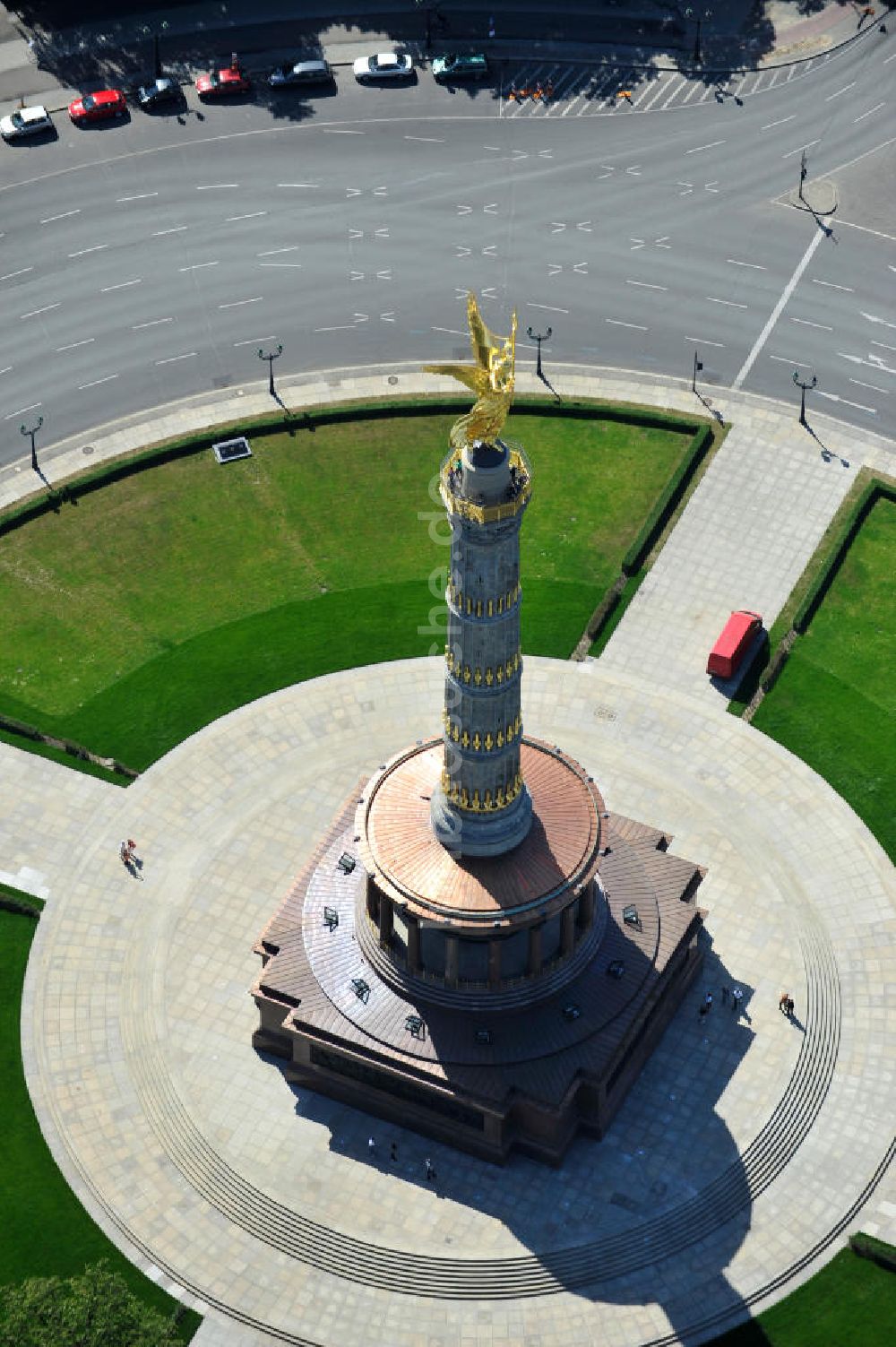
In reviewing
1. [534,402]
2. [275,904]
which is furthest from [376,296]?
[275,904]

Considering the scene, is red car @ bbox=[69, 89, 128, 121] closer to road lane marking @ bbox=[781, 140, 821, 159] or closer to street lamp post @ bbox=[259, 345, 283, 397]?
street lamp post @ bbox=[259, 345, 283, 397]

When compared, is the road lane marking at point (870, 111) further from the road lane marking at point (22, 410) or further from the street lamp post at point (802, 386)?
the road lane marking at point (22, 410)

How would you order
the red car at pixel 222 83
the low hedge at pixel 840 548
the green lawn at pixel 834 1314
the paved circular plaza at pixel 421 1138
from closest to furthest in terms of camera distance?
the green lawn at pixel 834 1314
the paved circular plaza at pixel 421 1138
the low hedge at pixel 840 548
the red car at pixel 222 83

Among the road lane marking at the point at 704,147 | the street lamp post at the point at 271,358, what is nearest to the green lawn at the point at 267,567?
the street lamp post at the point at 271,358

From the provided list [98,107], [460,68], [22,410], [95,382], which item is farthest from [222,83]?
[22,410]

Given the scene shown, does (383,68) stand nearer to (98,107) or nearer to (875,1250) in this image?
(98,107)

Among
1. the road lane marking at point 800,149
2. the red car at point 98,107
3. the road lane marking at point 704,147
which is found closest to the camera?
the road lane marking at point 800,149

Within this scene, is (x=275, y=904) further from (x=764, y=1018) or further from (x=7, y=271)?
(x=7, y=271)

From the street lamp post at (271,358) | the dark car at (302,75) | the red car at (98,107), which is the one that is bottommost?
the street lamp post at (271,358)
